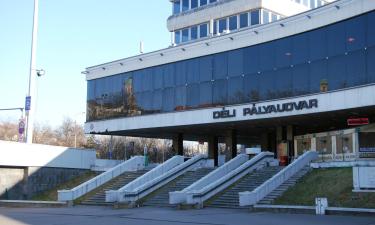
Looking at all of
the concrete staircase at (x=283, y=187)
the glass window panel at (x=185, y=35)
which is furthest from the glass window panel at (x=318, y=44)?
the glass window panel at (x=185, y=35)

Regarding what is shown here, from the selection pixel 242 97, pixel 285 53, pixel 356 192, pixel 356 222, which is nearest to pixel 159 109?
pixel 242 97

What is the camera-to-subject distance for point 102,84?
160 ft

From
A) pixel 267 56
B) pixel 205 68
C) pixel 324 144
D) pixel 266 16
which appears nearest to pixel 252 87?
pixel 267 56

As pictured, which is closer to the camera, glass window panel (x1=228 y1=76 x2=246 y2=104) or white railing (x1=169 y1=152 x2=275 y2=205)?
white railing (x1=169 y1=152 x2=275 y2=205)

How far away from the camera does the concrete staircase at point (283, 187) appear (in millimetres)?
26781

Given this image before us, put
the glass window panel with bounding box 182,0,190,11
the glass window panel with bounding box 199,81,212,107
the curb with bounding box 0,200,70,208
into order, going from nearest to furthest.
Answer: the curb with bounding box 0,200,70,208 < the glass window panel with bounding box 199,81,212,107 < the glass window panel with bounding box 182,0,190,11

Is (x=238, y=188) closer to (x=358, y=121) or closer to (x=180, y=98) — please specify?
(x=358, y=121)

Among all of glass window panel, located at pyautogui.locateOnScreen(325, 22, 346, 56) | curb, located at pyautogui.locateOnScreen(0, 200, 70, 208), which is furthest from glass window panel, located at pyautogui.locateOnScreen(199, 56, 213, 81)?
curb, located at pyautogui.locateOnScreen(0, 200, 70, 208)

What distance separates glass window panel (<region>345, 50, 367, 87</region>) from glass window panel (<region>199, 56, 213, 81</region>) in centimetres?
1141

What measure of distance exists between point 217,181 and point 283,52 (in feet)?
34.5

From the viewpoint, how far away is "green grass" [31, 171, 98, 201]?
123 ft

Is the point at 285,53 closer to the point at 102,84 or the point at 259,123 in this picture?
the point at 259,123

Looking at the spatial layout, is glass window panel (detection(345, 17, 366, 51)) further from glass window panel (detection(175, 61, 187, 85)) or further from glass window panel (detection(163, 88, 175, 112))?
glass window panel (detection(163, 88, 175, 112))

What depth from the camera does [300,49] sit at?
3447cm
